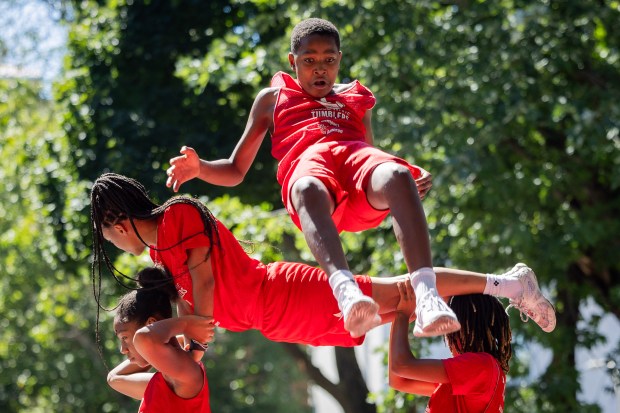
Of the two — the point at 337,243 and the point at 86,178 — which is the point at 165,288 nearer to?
the point at 337,243

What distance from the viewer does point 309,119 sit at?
3.87 metres

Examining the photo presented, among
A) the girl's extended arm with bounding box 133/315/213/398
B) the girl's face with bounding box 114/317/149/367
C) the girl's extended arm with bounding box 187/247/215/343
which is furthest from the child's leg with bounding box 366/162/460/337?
the girl's face with bounding box 114/317/149/367

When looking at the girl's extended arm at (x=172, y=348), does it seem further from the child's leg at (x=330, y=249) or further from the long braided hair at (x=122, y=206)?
the child's leg at (x=330, y=249)

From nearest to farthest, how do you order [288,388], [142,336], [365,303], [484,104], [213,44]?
1. [365,303]
2. [142,336]
3. [484,104]
4. [213,44]
5. [288,388]

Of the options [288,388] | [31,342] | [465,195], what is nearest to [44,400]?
[31,342]

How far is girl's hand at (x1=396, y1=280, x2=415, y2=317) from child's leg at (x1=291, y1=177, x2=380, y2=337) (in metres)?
0.47

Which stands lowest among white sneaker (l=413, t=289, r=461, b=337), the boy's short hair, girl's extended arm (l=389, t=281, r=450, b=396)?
girl's extended arm (l=389, t=281, r=450, b=396)

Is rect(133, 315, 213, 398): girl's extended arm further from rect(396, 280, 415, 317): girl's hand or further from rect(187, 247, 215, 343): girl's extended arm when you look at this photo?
rect(396, 280, 415, 317): girl's hand

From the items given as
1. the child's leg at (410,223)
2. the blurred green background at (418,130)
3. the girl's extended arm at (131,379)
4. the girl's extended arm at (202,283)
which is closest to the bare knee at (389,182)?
the child's leg at (410,223)

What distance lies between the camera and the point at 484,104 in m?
8.84

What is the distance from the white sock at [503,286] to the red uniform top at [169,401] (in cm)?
112

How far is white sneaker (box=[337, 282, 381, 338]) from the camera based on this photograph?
317 cm

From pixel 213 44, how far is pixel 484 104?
10.5ft

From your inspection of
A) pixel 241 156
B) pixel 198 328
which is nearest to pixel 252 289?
pixel 198 328
